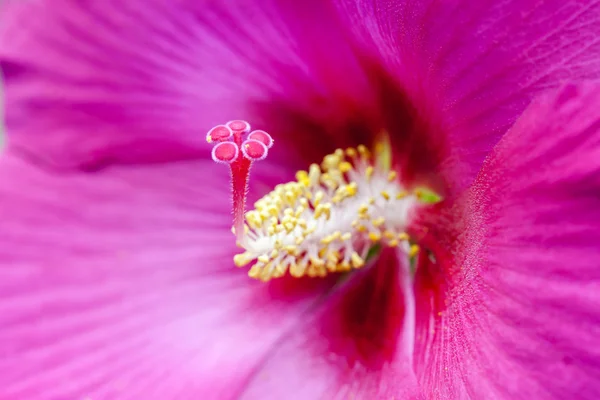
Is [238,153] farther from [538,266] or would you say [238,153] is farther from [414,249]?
[538,266]

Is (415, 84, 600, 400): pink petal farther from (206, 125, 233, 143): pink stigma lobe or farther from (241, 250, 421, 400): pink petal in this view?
(206, 125, 233, 143): pink stigma lobe

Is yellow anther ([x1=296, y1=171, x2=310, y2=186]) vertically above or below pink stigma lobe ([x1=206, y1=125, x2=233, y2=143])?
below

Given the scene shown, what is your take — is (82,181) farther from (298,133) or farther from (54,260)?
(298,133)

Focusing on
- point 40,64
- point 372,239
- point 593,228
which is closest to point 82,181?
point 40,64

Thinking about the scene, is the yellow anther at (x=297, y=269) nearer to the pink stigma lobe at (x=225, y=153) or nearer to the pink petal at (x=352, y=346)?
the pink petal at (x=352, y=346)

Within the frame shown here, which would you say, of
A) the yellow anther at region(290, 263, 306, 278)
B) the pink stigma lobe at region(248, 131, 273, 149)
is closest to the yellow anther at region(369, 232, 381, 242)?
the yellow anther at region(290, 263, 306, 278)

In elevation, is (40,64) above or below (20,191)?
above

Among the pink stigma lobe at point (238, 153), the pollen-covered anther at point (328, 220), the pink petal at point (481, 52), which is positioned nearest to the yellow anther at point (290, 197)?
the pollen-covered anther at point (328, 220)
